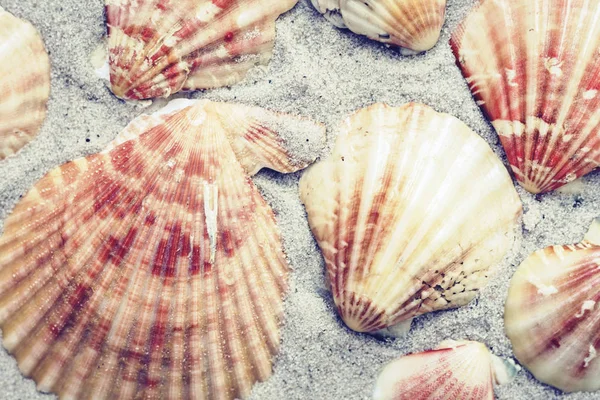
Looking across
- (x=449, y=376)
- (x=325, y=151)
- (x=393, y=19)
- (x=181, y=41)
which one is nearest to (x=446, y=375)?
(x=449, y=376)

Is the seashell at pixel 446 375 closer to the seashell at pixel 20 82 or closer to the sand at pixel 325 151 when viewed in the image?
the sand at pixel 325 151

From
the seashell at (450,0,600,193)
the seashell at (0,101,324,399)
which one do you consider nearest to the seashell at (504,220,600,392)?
the seashell at (450,0,600,193)

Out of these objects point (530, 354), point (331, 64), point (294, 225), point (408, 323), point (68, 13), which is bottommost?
point (530, 354)

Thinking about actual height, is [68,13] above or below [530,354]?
above

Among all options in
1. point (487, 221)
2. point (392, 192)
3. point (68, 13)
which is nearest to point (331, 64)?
point (392, 192)

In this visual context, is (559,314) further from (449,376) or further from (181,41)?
(181,41)

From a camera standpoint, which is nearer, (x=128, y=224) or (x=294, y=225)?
(x=128, y=224)

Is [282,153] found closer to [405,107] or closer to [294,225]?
[294,225]
